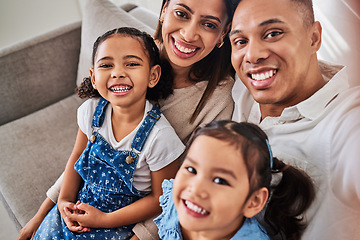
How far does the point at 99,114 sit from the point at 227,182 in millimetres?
679

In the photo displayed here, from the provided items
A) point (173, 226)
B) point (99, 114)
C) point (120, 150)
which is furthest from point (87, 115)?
point (173, 226)

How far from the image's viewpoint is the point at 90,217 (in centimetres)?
123

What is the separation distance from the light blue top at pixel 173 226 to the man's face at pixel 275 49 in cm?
38

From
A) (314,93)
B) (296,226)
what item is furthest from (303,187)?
(314,93)

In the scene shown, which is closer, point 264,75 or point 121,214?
point 264,75

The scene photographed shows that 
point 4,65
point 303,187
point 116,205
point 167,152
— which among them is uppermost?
point 303,187

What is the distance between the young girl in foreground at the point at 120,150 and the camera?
118 centimetres

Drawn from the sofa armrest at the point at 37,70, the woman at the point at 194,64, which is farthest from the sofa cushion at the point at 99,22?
the woman at the point at 194,64

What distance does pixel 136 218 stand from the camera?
124cm

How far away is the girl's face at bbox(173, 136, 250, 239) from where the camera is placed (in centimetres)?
80

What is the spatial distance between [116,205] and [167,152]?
30 cm

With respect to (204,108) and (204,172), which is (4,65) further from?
(204,172)

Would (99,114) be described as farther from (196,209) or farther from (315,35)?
(315,35)

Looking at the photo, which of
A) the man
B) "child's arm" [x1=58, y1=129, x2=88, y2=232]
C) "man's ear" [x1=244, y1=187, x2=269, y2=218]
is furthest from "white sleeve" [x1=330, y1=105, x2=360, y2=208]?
"child's arm" [x1=58, y1=129, x2=88, y2=232]
